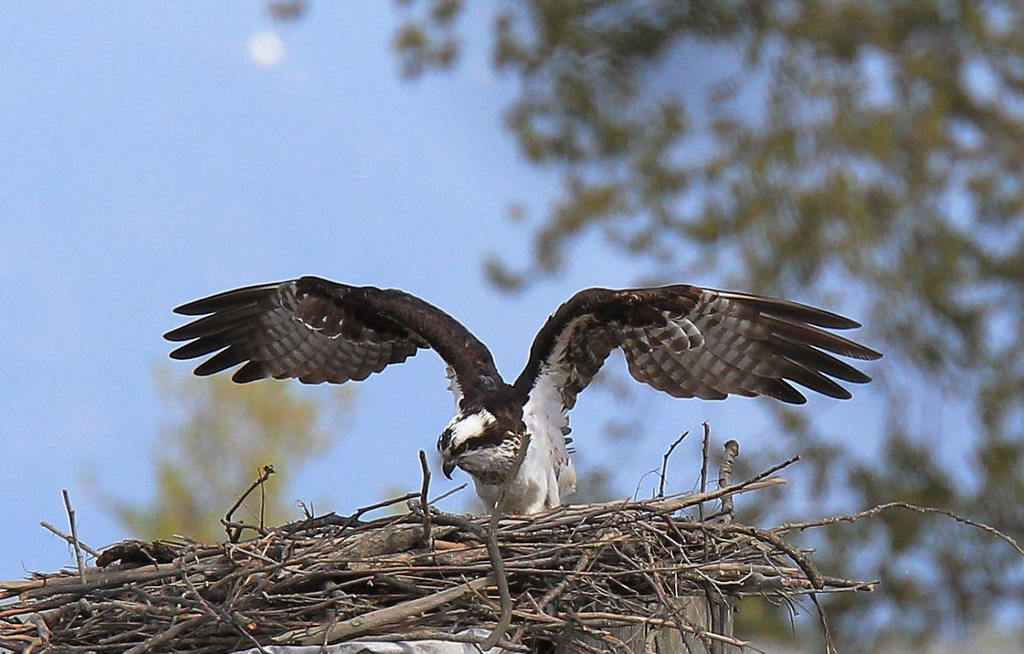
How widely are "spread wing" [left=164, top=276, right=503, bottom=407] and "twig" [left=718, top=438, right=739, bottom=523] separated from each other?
160 centimetres

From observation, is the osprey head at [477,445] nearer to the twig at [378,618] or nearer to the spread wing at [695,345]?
the spread wing at [695,345]

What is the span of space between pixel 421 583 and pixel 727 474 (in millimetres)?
1300

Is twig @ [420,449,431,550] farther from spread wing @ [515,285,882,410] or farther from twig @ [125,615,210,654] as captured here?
spread wing @ [515,285,882,410]

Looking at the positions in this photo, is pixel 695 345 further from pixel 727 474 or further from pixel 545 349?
pixel 727 474

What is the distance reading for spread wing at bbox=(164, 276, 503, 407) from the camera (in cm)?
572

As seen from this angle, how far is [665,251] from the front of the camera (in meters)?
9.55

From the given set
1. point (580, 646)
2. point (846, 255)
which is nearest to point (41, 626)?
point (580, 646)

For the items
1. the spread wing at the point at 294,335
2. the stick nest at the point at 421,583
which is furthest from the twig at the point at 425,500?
the spread wing at the point at 294,335

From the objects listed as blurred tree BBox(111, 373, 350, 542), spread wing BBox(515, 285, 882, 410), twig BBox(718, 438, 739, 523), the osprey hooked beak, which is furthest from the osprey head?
blurred tree BBox(111, 373, 350, 542)

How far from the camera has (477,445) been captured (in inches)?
186

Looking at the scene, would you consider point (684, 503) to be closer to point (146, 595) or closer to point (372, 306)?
point (146, 595)

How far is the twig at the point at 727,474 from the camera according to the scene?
4066 mm

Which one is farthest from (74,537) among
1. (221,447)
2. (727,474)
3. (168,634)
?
(221,447)

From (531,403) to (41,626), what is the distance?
2.10 m
